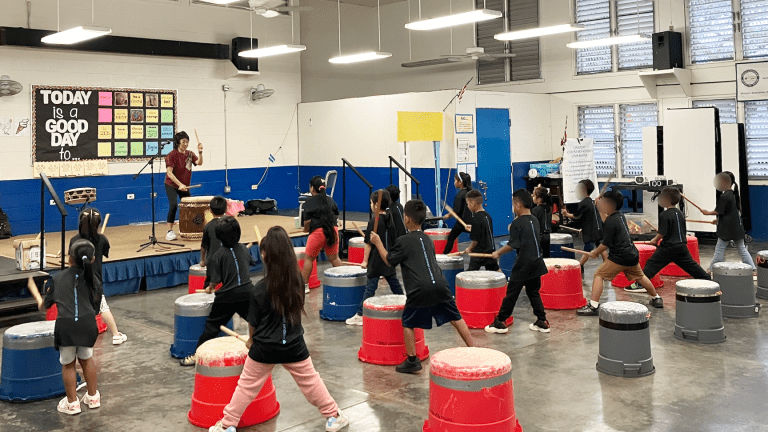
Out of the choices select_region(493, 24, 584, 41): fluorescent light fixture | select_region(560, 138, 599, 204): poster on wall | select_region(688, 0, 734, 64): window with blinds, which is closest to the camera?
select_region(493, 24, 584, 41): fluorescent light fixture

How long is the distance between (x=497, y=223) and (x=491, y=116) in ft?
6.98

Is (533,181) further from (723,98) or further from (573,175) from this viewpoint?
(723,98)

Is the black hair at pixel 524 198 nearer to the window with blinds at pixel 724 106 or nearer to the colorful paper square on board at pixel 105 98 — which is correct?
the window with blinds at pixel 724 106

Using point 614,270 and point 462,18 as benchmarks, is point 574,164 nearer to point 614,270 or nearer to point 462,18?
point 462,18

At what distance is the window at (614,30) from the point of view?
14016 mm

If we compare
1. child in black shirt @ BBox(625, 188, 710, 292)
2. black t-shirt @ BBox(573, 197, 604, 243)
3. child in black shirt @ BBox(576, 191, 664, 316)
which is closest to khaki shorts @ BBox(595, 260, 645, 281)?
child in black shirt @ BBox(576, 191, 664, 316)

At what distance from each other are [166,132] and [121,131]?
0.94 metres

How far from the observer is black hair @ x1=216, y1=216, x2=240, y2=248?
560 centimetres

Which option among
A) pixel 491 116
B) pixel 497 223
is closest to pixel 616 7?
pixel 491 116

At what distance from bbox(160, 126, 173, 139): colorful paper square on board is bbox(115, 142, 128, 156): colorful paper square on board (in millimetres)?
772

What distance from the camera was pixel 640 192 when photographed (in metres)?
14.2

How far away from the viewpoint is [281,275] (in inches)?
175

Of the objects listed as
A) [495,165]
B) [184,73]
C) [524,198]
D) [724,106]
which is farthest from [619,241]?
[184,73]

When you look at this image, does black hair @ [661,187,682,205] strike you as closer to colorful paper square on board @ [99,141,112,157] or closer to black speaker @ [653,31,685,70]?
black speaker @ [653,31,685,70]
